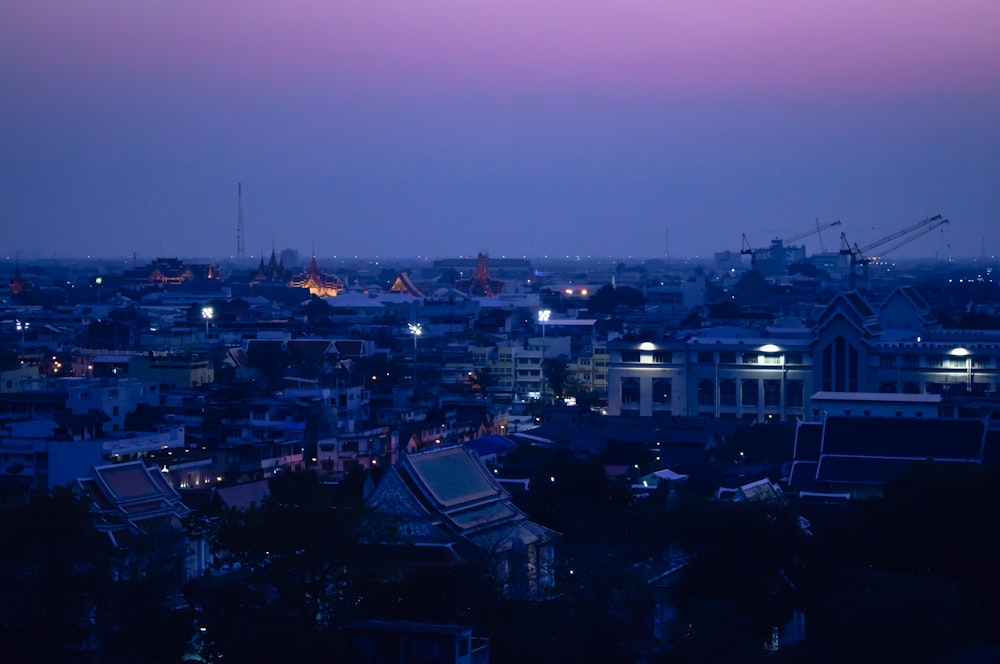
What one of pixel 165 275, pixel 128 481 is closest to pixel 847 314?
pixel 128 481

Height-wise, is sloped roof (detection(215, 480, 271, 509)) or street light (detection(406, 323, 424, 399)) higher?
street light (detection(406, 323, 424, 399))

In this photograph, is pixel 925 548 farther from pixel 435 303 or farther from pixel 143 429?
pixel 435 303

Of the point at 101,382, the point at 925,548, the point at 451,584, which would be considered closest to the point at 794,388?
the point at 101,382

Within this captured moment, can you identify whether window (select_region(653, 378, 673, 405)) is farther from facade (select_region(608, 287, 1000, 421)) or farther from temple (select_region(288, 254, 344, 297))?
temple (select_region(288, 254, 344, 297))

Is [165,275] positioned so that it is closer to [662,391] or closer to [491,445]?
[662,391]

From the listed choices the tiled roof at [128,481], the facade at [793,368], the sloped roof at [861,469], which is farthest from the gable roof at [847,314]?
the tiled roof at [128,481]

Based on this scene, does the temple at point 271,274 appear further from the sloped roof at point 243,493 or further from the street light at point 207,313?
the sloped roof at point 243,493

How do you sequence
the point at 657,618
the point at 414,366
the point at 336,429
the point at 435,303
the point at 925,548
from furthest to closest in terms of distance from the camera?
1. the point at 435,303
2. the point at 414,366
3. the point at 336,429
4. the point at 925,548
5. the point at 657,618

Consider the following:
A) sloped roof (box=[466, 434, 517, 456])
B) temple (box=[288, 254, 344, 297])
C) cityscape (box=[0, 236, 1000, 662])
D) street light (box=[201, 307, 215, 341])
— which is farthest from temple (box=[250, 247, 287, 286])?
sloped roof (box=[466, 434, 517, 456])
